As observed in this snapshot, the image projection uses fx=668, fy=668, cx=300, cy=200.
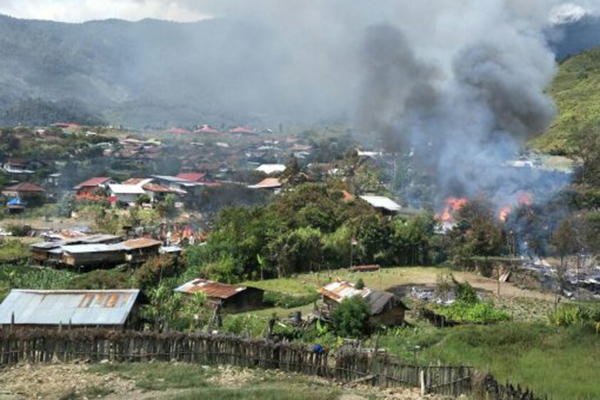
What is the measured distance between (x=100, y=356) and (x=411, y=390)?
7023mm

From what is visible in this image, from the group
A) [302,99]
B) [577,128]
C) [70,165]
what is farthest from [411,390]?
[302,99]

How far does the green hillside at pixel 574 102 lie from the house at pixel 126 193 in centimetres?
3694

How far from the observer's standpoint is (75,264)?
35.9m

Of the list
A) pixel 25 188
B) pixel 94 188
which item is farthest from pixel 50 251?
pixel 94 188

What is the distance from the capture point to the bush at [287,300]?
95.1 ft

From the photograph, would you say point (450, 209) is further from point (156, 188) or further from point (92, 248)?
point (156, 188)

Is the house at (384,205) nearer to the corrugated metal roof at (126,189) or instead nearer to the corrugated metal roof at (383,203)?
the corrugated metal roof at (383,203)

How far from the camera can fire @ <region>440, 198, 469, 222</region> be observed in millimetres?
43375

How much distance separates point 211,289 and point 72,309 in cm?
960

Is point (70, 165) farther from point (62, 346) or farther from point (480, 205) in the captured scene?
point (62, 346)

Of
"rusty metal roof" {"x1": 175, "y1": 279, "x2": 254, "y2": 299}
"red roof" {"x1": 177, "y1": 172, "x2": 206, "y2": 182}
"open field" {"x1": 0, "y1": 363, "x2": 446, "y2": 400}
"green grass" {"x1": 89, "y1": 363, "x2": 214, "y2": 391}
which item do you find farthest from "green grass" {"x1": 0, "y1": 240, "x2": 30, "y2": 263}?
"red roof" {"x1": 177, "y1": 172, "x2": 206, "y2": 182}

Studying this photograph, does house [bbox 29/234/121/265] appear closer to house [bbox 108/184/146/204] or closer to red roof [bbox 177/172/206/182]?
house [bbox 108/184/146/204]

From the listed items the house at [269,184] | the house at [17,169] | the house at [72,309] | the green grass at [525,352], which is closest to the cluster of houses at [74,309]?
the house at [72,309]

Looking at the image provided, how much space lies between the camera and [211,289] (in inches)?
1104
